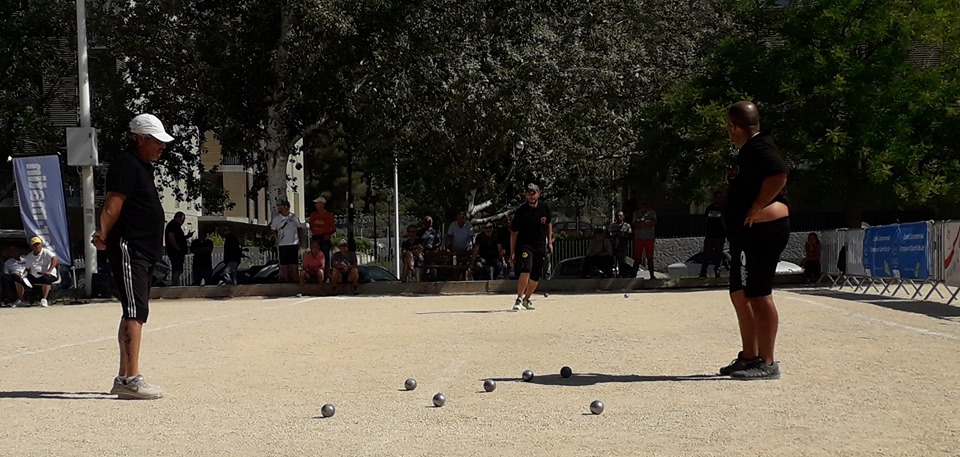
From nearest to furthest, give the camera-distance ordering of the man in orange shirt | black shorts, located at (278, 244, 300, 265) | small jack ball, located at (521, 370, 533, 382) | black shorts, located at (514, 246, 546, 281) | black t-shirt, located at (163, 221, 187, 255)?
small jack ball, located at (521, 370, 533, 382) → black shorts, located at (514, 246, 546, 281) → the man in orange shirt → black shorts, located at (278, 244, 300, 265) → black t-shirt, located at (163, 221, 187, 255)

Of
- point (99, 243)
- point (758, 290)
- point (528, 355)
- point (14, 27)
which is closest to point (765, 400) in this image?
point (758, 290)

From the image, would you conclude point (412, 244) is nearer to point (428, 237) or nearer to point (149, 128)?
point (428, 237)

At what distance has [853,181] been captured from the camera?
27.9 m

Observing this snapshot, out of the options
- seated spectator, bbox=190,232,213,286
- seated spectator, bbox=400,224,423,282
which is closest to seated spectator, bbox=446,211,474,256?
seated spectator, bbox=400,224,423,282

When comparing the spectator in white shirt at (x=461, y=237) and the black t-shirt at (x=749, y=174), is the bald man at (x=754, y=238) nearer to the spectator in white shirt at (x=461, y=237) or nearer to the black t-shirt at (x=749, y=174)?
the black t-shirt at (x=749, y=174)

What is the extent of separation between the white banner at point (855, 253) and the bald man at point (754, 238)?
14.3 meters

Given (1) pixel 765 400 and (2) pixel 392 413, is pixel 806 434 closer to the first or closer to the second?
(1) pixel 765 400

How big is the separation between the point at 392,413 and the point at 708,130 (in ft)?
67.3

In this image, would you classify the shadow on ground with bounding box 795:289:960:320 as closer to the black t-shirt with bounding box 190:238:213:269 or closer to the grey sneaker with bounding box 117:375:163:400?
the grey sneaker with bounding box 117:375:163:400

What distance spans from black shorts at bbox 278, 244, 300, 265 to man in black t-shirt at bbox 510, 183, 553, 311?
8426mm

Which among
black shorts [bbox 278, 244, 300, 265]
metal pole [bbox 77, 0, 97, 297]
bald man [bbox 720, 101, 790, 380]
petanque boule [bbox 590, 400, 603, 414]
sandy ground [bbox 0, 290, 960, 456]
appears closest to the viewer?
sandy ground [bbox 0, 290, 960, 456]

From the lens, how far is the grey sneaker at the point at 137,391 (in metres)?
8.32

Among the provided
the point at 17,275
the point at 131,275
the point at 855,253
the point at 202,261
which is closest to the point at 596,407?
the point at 131,275

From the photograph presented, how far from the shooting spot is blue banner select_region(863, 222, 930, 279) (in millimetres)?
19531
